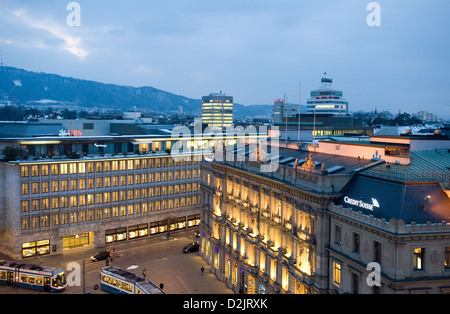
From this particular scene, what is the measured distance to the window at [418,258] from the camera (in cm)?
4022

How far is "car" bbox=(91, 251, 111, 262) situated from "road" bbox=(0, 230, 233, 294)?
930mm

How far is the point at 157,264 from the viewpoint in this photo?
8731 cm

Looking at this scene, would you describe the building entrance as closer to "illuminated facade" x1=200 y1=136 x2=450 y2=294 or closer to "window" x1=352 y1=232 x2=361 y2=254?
"illuminated facade" x1=200 y1=136 x2=450 y2=294

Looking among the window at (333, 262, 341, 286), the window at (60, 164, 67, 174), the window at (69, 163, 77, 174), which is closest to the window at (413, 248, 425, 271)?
the window at (333, 262, 341, 286)

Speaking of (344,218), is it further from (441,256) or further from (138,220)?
(138,220)

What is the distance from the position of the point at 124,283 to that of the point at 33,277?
1857cm

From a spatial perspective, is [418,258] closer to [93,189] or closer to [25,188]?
[93,189]

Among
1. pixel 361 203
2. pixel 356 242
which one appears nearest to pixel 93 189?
pixel 356 242

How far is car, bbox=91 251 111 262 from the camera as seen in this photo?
292 ft
